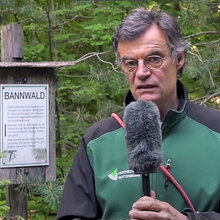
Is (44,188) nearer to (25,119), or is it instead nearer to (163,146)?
(25,119)

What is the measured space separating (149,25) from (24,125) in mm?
2147

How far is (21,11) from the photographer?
5625 mm

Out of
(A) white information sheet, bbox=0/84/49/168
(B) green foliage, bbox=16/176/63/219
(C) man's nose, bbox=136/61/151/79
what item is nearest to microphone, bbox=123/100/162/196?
(C) man's nose, bbox=136/61/151/79

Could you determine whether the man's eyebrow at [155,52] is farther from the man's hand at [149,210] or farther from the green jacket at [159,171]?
the man's hand at [149,210]

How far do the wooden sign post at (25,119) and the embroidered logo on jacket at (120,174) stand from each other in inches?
80.0

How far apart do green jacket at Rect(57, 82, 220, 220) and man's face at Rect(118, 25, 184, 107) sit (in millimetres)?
114

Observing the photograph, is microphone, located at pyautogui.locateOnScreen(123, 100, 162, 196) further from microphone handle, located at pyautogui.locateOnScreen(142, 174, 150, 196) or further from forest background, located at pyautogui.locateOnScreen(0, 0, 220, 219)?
forest background, located at pyautogui.locateOnScreen(0, 0, 220, 219)

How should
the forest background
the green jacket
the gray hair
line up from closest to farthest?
the green jacket, the gray hair, the forest background

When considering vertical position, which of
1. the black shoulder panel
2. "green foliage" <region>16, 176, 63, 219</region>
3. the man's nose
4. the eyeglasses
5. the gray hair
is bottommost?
"green foliage" <region>16, 176, 63, 219</region>

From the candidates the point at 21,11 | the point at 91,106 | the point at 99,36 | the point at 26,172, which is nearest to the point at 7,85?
the point at 26,172

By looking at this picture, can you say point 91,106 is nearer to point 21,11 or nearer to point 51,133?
point 21,11

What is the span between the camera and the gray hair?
8.75 ft

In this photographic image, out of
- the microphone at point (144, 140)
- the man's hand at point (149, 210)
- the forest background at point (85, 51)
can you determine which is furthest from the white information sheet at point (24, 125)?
the man's hand at point (149, 210)

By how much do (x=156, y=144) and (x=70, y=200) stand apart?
2.18ft
